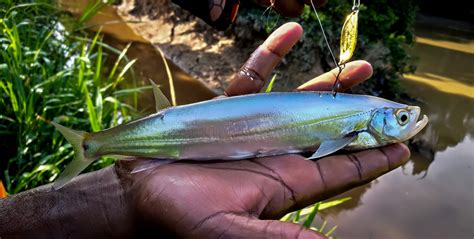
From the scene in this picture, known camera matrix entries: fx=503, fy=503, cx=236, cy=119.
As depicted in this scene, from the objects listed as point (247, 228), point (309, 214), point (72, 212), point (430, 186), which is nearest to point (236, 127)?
point (247, 228)

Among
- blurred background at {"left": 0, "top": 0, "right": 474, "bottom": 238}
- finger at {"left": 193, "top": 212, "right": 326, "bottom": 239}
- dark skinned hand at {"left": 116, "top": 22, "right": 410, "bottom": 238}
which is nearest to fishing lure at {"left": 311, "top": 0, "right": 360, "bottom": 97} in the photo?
dark skinned hand at {"left": 116, "top": 22, "right": 410, "bottom": 238}

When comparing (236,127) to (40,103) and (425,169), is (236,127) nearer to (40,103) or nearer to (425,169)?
(40,103)

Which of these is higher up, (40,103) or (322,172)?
(322,172)

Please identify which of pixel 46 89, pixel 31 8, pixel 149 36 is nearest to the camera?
pixel 46 89

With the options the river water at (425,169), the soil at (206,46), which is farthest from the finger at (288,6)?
the soil at (206,46)

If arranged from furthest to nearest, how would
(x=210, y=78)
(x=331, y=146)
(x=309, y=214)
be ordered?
(x=210, y=78)
(x=309, y=214)
(x=331, y=146)

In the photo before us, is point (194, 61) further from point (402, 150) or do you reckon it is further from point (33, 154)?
point (402, 150)

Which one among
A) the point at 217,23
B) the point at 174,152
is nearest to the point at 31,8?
the point at 217,23
